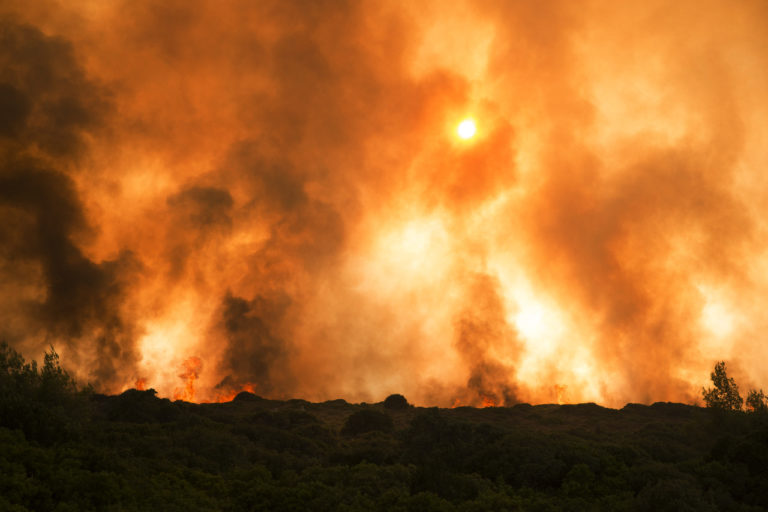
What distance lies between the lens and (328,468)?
35.7 meters

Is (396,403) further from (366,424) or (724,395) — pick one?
(724,395)

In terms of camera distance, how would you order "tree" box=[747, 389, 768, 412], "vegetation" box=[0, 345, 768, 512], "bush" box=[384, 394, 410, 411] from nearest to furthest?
"vegetation" box=[0, 345, 768, 512] → "tree" box=[747, 389, 768, 412] → "bush" box=[384, 394, 410, 411]

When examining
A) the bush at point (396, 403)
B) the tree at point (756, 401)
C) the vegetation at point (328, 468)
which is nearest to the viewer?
the vegetation at point (328, 468)

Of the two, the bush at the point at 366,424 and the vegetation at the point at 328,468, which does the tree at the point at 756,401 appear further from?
the bush at the point at 366,424

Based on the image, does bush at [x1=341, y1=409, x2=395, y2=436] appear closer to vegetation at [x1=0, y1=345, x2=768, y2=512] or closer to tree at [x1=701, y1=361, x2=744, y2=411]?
vegetation at [x1=0, y1=345, x2=768, y2=512]

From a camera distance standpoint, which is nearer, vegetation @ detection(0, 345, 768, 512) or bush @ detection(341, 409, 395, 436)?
vegetation @ detection(0, 345, 768, 512)

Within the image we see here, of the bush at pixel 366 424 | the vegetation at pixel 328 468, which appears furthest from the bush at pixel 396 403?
the vegetation at pixel 328 468

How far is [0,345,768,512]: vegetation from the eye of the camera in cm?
2378

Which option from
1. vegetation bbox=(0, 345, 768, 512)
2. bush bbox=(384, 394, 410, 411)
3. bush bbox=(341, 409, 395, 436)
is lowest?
vegetation bbox=(0, 345, 768, 512)

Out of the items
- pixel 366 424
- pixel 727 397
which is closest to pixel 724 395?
pixel 727 397

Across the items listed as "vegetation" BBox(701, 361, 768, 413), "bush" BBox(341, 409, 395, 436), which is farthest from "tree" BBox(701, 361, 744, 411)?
"bush" BBox(341, 409, 395, 436)

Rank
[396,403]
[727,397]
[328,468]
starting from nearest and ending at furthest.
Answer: [328,468], [727,397], [396,403]

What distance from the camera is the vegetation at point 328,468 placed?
23.8 meters

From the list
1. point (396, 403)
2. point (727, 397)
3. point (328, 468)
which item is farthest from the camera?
point (396, 403)
